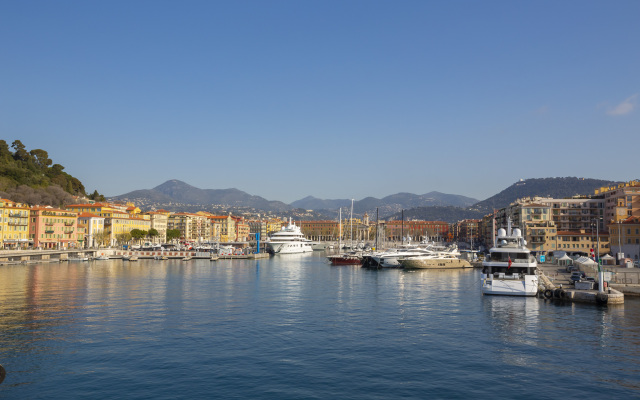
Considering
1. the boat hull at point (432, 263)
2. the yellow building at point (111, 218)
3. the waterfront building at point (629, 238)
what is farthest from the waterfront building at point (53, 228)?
the waterfront building at point (629, 238)

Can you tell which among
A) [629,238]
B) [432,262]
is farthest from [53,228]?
[629,238]

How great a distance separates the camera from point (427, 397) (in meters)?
18.6

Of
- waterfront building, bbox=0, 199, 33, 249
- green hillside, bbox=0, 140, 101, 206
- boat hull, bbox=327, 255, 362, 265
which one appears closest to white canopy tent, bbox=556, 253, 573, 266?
boat hull, bbox=327, 255, 362, 265

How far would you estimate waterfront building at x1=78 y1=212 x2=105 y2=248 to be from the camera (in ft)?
407

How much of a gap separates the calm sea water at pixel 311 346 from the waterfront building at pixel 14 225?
230 feet

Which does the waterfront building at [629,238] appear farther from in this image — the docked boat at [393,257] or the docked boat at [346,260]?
the docked boat at [346,260]

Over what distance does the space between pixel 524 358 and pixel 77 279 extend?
50925 mm

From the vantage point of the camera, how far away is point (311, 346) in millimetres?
25781

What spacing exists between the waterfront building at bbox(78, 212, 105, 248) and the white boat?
106 meters

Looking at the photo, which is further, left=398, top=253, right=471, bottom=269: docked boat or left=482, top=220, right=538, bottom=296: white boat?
left=398, top=253, right=471, bottom=269: docked boat

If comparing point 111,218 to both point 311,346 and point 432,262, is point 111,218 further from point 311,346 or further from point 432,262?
point 311,346

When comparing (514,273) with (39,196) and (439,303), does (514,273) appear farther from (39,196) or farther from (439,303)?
(39,196)

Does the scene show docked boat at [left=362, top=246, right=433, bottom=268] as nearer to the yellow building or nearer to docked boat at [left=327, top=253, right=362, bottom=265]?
docked boat at [left=327, top=253, right=362, bottom=265]

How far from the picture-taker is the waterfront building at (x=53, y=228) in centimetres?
11038
